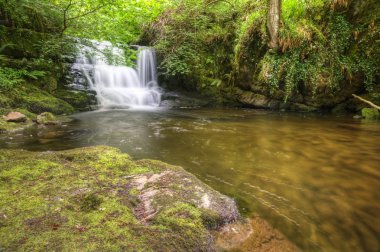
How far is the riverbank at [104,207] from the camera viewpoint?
1.33 m

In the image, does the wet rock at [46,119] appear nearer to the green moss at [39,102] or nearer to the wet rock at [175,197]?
the green moss at [39,102]

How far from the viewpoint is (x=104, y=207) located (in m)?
1.64

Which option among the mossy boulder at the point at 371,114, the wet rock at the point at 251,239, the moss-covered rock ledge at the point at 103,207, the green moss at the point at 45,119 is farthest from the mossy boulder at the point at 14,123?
the mossy boulder at the point at 371,114

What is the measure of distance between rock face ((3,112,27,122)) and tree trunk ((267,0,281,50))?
23.4ft

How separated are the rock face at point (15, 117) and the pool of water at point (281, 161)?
617mm

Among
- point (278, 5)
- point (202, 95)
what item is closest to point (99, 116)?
point (202, 95)

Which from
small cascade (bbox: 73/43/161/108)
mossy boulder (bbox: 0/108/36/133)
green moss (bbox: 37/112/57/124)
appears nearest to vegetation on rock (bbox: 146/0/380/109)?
small cascade (bbox: 73/43/161/108)

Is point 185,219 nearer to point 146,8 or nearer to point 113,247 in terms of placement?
point 113,247

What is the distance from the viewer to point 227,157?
3.51 metres

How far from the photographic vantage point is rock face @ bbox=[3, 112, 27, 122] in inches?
217

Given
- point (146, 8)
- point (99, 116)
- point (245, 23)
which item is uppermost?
point (146, 8)

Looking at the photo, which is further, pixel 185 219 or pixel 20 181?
pixel 20 181

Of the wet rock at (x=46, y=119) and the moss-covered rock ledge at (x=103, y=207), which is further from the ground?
the moss-covered rock ledge at (x=103, y=207)

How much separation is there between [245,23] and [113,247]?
9.03 m
